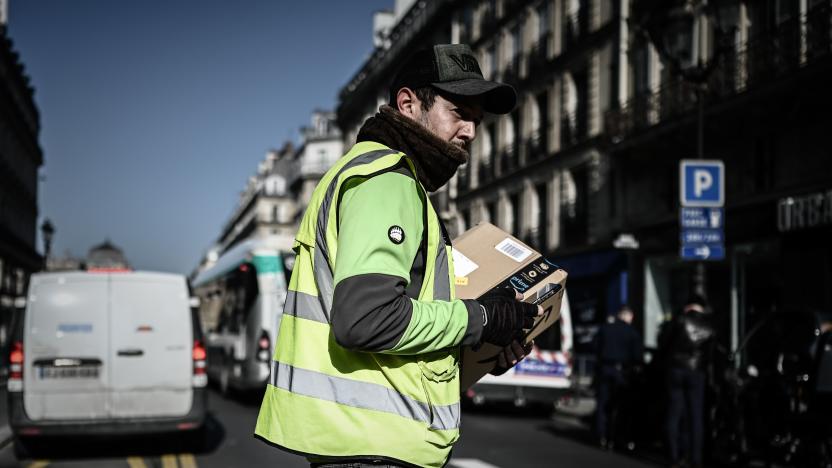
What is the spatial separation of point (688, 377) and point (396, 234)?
861 cm

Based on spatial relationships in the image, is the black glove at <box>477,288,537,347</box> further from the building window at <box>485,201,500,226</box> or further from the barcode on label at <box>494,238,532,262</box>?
the building window at <box>485,201,500,226</box>

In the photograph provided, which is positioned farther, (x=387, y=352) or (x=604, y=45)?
(x=604, y=45)

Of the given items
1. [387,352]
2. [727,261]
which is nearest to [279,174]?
[727,261]

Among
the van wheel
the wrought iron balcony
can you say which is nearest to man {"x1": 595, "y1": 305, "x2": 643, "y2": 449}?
the wrought iron balcony

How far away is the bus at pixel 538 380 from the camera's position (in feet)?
51.4

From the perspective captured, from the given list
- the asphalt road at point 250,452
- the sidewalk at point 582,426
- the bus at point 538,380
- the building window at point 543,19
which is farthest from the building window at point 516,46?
the asphalt road at point 250,452

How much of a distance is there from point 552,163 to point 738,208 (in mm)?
10614

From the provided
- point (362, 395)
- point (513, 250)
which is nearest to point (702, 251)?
point (513, 250)

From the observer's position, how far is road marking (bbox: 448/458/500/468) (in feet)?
30.9

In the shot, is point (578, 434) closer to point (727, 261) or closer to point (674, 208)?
point (727, 261)

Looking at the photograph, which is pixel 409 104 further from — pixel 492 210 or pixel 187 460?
pixel 492 210

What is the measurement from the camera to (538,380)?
16.1 metres

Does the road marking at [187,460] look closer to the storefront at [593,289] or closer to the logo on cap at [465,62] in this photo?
the logo on cap at [465,62]

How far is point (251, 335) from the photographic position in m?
17.6
